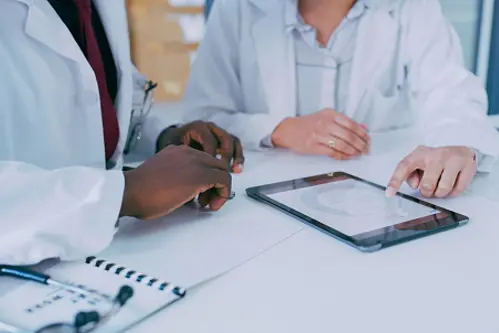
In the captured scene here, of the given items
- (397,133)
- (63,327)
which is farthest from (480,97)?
(63,327)

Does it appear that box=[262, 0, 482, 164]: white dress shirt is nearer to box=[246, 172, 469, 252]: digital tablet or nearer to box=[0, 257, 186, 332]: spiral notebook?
box=[246, 172, 469, 252]: digital tablet

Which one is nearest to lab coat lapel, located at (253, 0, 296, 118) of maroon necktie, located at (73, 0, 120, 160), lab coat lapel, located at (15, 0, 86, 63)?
maroon necktie, located at (73, 0, 120, 160)

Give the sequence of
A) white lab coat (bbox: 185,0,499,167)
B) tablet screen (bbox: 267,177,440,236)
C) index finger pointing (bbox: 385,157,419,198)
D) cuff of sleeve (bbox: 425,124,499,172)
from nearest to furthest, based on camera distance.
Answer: tablet screen (bbox: 267,177,440,236) → index finger pointing (bbox: 385,157,419,198) → cuff of sleeve (bbox: 425,124,499,172) → white lab coat (bbox: 185,0,499,167)

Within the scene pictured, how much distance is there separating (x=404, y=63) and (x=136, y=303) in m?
0.97

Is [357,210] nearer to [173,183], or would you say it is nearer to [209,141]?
[173,183]

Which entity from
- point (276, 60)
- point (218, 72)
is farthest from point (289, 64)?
point (218, 72)

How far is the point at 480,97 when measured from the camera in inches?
44.6

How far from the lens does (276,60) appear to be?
1279 mm

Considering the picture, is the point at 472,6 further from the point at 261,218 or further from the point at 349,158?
the point at 261,218

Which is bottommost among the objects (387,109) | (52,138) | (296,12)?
(387,109)

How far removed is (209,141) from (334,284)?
0.49m

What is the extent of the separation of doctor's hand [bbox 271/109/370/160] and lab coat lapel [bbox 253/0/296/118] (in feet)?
0.45

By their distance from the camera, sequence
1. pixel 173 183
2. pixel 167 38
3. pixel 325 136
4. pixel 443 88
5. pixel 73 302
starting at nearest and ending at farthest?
pixel 73 302 < pixel 173 183 < pixel 325 136 < pixel 443 88 < pixel 167 38

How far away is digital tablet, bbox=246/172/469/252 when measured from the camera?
68 centimetres
